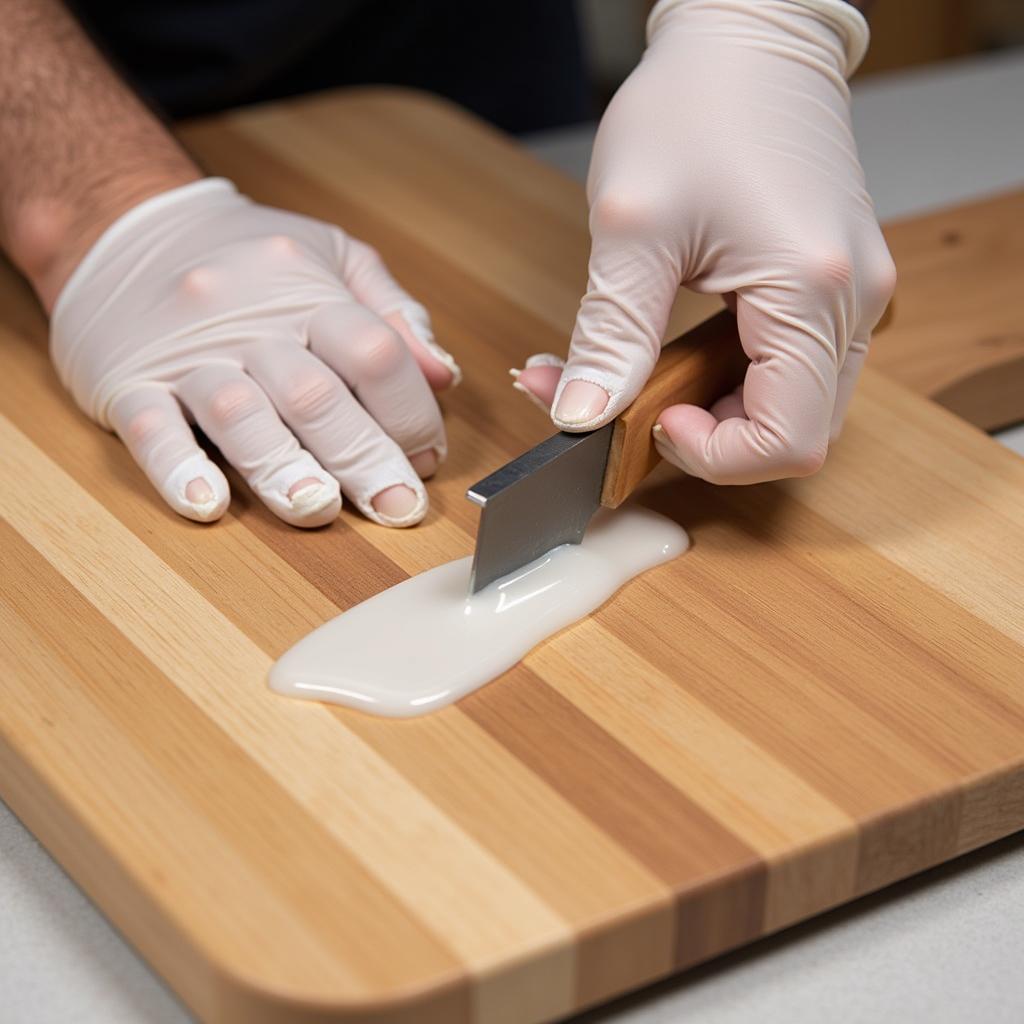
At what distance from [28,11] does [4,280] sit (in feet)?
0.89

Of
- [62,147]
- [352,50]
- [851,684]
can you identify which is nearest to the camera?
[851,684]

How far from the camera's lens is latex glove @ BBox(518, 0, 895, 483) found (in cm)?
104

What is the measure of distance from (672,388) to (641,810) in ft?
1.09

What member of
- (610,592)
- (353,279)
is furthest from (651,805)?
(353,279)

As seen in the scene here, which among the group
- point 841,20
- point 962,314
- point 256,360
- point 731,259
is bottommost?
point 962,314

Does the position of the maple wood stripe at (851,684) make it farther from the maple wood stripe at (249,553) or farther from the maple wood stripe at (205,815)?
the maple wood stripe at (205,815)

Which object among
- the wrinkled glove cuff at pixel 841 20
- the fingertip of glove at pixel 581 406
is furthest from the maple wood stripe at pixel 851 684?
the wrinkled glove cuff at pixel 841 20

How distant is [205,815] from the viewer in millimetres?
851

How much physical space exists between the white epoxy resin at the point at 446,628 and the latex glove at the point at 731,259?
0.10 metres

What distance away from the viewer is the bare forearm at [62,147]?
1.36m

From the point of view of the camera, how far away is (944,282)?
1503mm

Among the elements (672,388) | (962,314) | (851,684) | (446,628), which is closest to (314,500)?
(446,628)

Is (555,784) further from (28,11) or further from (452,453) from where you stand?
(28,11)

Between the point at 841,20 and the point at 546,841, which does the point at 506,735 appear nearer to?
the point at 546,841
